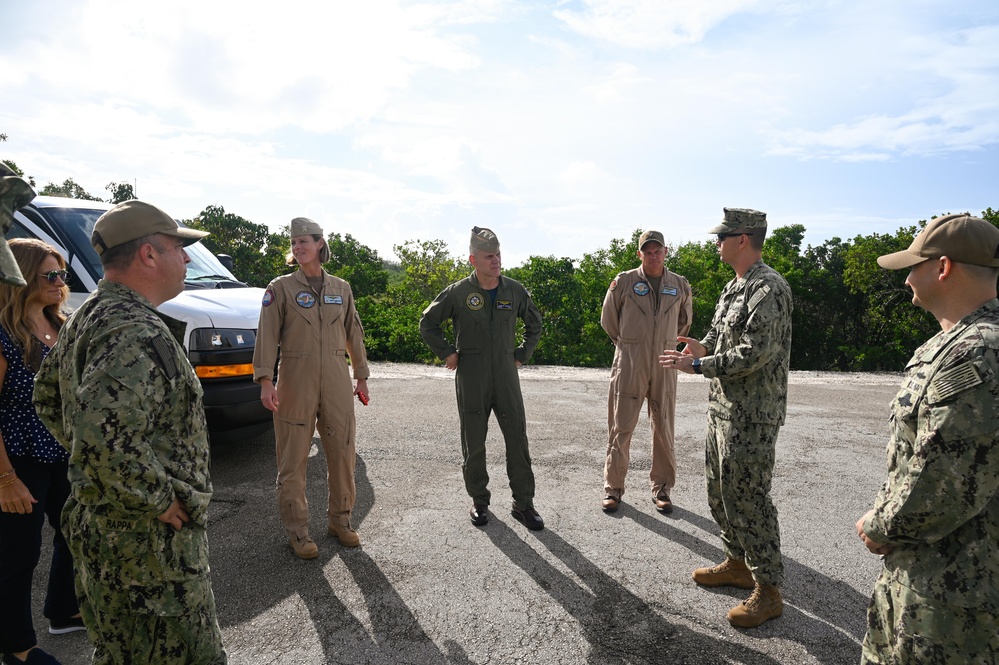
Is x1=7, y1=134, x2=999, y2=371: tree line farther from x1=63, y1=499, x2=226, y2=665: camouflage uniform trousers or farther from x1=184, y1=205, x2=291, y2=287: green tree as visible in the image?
x1=63, y1=499, x2=226, y2=665: camouflage uniform trousers

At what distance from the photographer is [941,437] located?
1792 mm

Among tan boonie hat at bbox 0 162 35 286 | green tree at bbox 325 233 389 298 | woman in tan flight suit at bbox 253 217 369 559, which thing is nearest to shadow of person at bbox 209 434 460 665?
woman in tan flight suit at bbox 253 217 369 559

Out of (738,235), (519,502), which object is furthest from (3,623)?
(738,235)

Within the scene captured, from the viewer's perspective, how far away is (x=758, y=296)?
3.21 meters

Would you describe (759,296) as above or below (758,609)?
above

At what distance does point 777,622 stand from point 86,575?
128 inches

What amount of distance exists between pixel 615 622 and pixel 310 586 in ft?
5.93

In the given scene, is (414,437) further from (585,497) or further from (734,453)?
(734,453)

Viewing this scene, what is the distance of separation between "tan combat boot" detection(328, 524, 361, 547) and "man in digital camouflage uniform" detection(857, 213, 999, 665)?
313 cm

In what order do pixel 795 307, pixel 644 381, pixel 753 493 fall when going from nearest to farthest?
pixel 753 493 → pixel 644 381 → pixel 795 307

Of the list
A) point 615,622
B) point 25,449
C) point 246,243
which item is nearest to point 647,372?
point 615,622

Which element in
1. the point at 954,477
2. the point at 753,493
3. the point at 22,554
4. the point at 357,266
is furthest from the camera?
the point at 357,266

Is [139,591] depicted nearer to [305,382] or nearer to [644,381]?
[305,382]

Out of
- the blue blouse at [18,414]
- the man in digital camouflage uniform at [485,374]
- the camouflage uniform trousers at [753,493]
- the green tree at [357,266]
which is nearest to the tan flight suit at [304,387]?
the man in digital camouflage uniform at [485,374]
